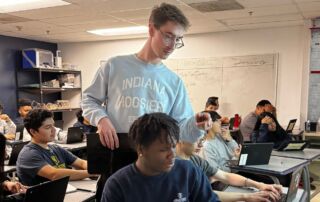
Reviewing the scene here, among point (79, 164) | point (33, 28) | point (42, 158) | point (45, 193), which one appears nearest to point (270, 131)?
point (79, 164)

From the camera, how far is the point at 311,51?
18.1ft

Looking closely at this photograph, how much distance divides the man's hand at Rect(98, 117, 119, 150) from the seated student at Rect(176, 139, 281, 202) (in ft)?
1.78

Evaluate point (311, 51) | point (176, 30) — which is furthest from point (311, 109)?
point (176, 30)

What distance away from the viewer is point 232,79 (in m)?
6.34

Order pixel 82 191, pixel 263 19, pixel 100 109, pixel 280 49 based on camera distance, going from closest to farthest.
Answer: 1. pixel 100 109
2. pixel 82 191
3. pixel 263 19
4. pixel 280 49

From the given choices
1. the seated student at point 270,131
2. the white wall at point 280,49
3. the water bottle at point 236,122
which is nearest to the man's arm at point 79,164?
the seated student at point 270,131

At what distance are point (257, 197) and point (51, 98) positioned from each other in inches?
257

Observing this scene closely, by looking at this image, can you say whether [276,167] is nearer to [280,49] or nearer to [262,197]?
[262,197]

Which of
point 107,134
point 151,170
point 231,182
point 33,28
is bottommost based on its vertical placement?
point 231,182

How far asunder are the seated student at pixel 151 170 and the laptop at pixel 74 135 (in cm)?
349

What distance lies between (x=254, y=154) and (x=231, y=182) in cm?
57

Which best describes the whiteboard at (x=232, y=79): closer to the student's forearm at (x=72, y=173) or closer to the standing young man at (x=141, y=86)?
the student's forearm at (x=72, y=173)

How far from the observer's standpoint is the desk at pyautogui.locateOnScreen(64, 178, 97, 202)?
2.29 m

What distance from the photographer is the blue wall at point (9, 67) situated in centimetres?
654
